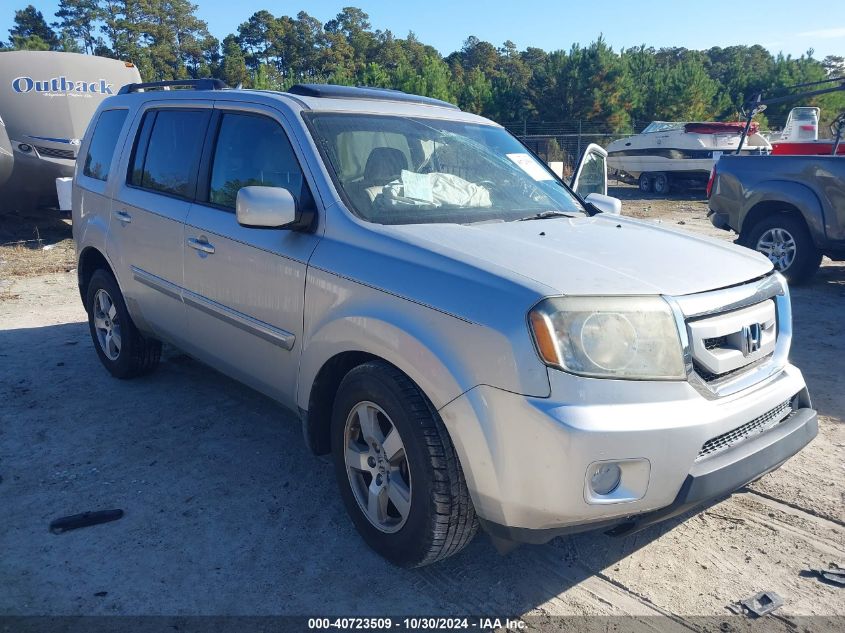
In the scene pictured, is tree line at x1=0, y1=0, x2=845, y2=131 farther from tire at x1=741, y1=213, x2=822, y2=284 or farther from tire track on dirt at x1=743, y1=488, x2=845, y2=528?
tire track on dirt at x1=743, y1=488, x2=845, y2=528

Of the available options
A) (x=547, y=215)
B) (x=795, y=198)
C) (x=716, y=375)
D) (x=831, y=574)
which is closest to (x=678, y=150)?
(x=795, y=198)

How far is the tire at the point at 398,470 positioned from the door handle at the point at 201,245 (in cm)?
124

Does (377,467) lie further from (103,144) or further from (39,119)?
(39,119)

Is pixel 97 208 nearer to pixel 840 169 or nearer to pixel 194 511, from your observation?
pixel 194 511

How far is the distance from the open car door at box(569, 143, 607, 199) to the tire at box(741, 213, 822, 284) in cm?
387

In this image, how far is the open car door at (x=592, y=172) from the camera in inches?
199

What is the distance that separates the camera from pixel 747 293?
9.25 feet

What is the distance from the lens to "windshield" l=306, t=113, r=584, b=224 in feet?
10.8

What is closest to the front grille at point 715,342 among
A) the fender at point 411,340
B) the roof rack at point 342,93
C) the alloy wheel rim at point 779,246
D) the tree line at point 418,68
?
the fender at point 411,340

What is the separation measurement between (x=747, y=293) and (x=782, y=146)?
37.4 feet

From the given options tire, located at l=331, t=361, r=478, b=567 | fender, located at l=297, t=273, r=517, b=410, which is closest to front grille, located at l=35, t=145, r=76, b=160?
fender, located at l=297, t=273, r=517, b=410

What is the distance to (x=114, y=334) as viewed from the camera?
508 cm

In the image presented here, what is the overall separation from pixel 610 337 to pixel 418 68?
44.0 m

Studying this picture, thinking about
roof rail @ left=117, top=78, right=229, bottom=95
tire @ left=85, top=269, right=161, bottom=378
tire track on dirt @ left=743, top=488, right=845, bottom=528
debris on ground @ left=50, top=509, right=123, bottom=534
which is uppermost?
roof rail @ left=117, top=78, right=229, bottom=95
